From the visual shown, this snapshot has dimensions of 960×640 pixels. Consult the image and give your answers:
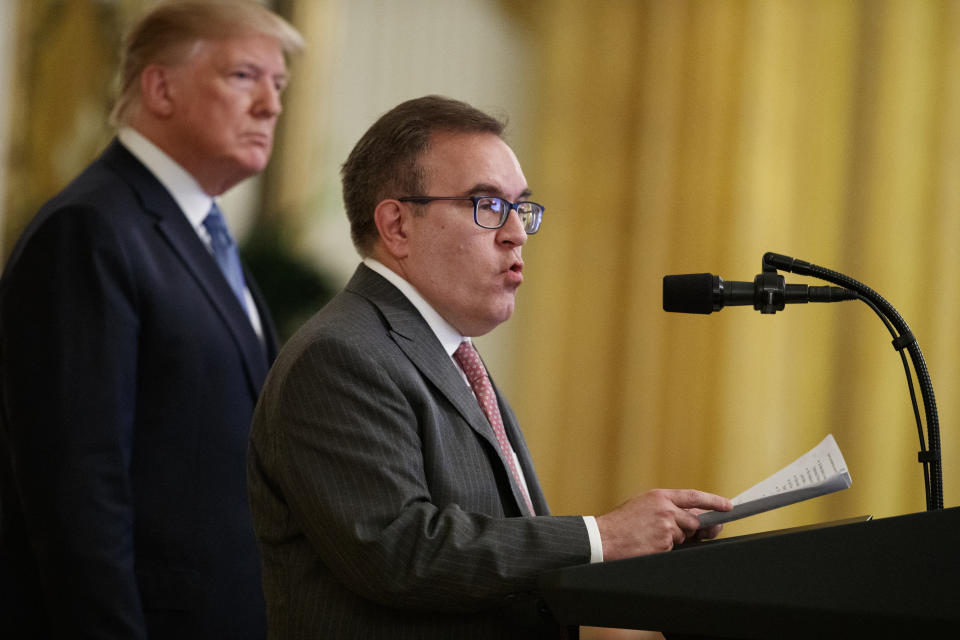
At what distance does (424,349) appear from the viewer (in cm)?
152

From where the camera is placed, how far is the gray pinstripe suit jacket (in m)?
1.26

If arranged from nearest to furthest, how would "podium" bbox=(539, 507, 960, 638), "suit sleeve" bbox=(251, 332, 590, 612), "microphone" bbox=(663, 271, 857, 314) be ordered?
"podium" bbox=(539, 507, 960, 638) → "suit sleeve" bbox=(251, 332, 590, 612) → "microphone" bbox=(663, 271, 857, 314)

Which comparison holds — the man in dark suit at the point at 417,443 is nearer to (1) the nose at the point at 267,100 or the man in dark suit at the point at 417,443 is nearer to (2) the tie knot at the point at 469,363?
(2) the tie knot at the point at 469,363

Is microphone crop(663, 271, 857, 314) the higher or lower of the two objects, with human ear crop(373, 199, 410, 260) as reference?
lower

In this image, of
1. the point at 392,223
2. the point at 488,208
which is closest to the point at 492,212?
the point at 488,208

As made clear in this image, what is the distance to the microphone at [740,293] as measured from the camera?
138cm

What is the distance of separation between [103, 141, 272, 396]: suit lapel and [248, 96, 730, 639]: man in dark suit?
0.50m

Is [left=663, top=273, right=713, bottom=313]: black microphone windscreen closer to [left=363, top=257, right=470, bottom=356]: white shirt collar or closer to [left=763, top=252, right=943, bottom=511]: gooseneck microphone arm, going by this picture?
[left=763, top=252, right=943, bottom=511]: gooseneck microphone arm

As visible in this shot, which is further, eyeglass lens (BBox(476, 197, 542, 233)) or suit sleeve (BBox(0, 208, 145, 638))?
suit sleeve (BBox(0, 208, 145, 638))

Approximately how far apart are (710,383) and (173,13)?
2300mm

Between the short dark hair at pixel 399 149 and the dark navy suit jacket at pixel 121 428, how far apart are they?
0.53 m

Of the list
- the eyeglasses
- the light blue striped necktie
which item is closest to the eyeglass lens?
the eyeglasses

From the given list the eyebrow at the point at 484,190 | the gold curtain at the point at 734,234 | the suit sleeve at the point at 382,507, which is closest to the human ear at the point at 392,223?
the eyebrow at the point at 484,190

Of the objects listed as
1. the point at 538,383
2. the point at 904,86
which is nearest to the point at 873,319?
the point at 904,86
